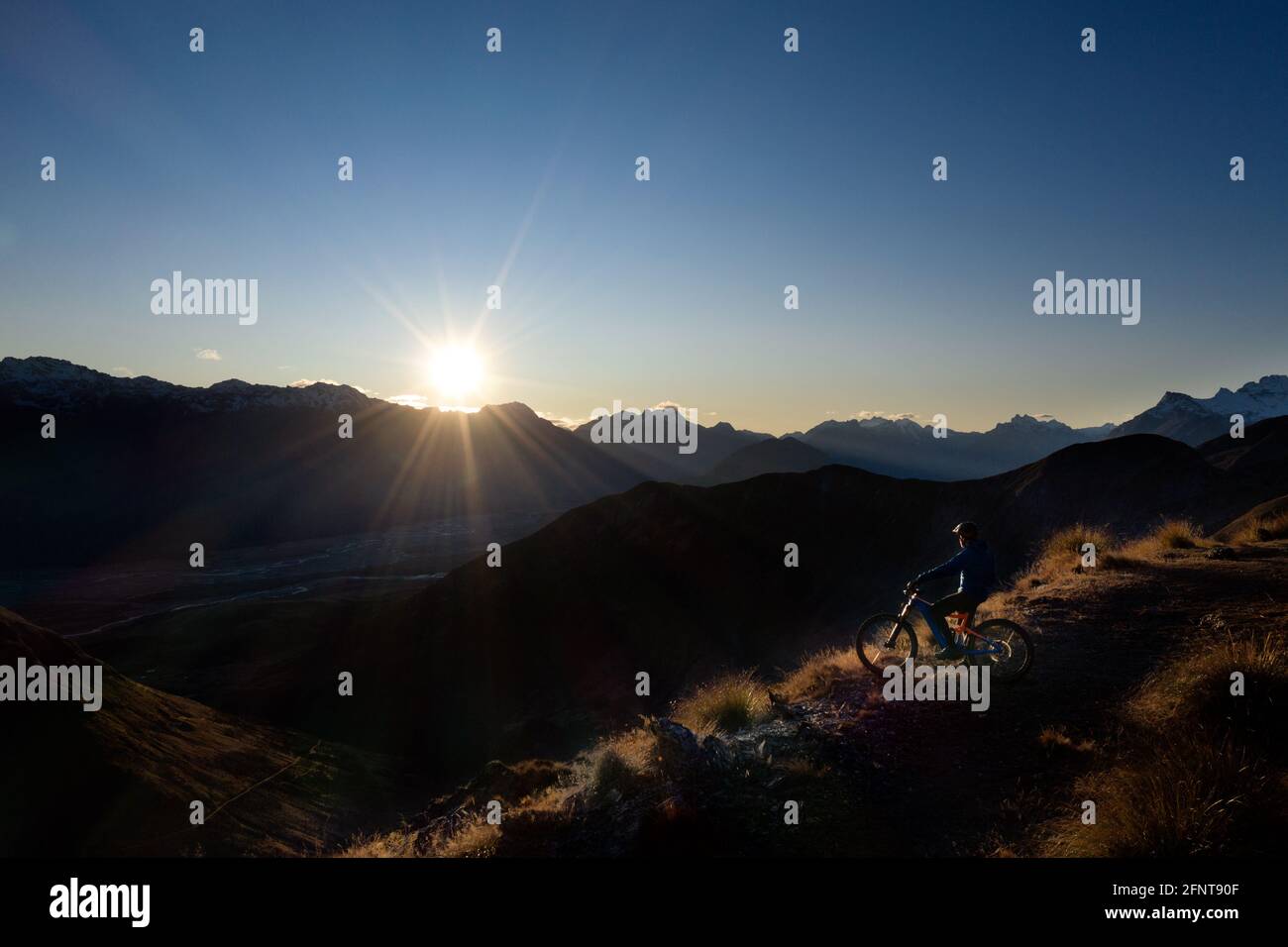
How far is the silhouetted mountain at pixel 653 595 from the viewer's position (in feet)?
131

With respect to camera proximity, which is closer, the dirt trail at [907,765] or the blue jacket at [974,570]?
the dirt trail at [907,765]

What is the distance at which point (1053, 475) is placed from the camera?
4247cm

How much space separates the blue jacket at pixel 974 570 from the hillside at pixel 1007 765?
142cm

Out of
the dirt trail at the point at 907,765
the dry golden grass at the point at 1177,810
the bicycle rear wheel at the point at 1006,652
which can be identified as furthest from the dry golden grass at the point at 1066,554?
the dry golden grass at the point at 1177,810

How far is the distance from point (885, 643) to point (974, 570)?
5.94 feet

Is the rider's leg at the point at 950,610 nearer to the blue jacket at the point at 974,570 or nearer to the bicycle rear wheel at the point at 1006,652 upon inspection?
the blue jacket at the point at 974,570

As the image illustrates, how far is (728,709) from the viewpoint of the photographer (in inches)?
386

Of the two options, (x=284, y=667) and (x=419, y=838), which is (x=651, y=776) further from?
(x=284, y=667)

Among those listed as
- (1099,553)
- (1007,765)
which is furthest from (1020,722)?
(1099,553)

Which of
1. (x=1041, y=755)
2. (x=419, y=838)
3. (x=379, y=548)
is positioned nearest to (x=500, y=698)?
(x=419, y=838)

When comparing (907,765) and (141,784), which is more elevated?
(907,765)

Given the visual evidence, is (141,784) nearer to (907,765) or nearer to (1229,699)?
(907,765)
